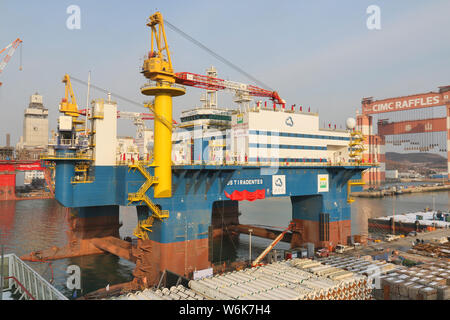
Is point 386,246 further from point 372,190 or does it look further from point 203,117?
point 372,190

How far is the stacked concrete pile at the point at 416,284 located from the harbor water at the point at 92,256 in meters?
22.1

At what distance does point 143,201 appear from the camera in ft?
102

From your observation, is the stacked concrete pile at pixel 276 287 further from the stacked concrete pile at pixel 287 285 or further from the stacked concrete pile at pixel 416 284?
the stacked concrete pile at pixel 416 284

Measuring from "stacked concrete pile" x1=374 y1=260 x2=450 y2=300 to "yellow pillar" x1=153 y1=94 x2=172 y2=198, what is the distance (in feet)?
65.6

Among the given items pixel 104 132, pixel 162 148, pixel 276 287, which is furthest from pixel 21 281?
pixel 276 287

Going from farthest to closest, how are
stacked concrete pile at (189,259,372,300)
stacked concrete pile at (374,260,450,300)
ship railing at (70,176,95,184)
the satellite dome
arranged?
1. the satellite dome
2. ship railing at (70,176,95,184)
3. stacked concrete pile at (374,260,450,300)
4. stacked concrete pile at (189,259,372,300)

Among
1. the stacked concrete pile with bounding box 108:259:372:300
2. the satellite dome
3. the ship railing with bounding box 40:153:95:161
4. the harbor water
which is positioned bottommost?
the harbor water

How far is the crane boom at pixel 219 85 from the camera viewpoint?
36.8m

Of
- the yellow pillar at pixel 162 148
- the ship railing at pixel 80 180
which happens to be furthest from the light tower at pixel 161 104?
the ship railing at pixel 80 180

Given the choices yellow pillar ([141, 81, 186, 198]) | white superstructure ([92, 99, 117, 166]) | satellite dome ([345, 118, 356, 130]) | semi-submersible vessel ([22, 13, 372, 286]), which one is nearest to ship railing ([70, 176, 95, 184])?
semi-submersible vessel ([22, 13, 372, 286])

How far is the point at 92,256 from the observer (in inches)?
1743

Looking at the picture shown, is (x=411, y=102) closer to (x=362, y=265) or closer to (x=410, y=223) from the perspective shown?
(x=410, y=223)

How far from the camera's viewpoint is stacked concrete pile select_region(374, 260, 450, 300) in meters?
22.3

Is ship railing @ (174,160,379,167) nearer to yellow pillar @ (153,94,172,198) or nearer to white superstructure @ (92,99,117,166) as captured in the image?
yellow pillar @ (153,94,172,198)
